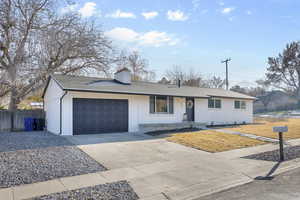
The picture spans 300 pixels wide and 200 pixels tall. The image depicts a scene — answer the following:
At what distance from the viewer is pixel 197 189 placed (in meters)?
4.31

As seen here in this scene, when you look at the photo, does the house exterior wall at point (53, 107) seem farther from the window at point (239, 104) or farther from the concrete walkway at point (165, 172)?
the window at point (239, 104)

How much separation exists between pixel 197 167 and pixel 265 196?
219 centimetres

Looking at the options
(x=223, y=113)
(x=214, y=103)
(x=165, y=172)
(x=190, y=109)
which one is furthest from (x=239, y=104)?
(x=165, y=172)

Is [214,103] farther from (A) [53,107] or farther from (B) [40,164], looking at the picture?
(B) [40,164]

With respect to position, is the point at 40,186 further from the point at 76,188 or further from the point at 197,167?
the point at 197,167

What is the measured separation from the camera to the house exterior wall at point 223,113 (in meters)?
16.8

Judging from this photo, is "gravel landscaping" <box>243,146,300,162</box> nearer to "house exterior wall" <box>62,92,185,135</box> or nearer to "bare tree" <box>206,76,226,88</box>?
"house exterior wall" <box>62,92,185,135</box>

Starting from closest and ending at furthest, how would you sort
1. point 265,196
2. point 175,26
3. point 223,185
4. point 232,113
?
point 265,196 → point 223,185 → point 175,26 → point 232,113

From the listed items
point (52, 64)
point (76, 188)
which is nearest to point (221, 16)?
point (76, 188)

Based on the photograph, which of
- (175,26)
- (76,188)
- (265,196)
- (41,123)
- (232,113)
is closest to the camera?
(265,196)

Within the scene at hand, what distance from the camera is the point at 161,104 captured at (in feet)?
48.3

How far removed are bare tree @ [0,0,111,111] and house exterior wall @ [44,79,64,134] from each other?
3572 mm

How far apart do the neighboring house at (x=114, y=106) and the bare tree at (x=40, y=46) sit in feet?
11.2

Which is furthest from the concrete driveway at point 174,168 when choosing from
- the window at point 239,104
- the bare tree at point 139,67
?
the bare tree at point 139,67
